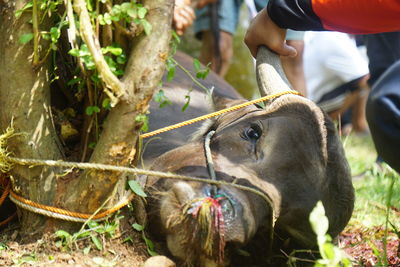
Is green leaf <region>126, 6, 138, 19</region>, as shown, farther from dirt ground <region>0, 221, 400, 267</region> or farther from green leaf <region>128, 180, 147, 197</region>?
dirt ground <region>0, 221, 400, 267</region>

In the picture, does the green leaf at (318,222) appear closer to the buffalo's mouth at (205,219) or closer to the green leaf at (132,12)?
the buffalo's mouth at (205,219)

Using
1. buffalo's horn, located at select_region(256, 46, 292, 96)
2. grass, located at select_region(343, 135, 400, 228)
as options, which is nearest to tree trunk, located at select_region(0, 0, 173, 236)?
buffalo's horn, located at select_region(256, 46, 292, 96)

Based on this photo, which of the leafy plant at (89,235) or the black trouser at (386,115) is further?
the leafy plant at (89,235)

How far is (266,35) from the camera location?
11.2 ft

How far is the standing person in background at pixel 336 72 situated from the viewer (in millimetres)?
8609

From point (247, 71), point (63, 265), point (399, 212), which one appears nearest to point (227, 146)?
point (63, 265)

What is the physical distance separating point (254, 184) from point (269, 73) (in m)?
0.89

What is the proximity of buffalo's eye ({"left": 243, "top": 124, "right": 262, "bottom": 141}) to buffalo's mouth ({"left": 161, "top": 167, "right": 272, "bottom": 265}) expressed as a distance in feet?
1.69

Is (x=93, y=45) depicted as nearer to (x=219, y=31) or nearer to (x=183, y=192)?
(x=183, y=192)

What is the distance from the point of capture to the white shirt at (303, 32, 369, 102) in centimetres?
863

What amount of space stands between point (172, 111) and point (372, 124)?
190 centimetres

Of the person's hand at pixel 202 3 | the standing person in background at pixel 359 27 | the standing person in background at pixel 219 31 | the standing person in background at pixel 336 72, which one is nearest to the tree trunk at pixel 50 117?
the standing person in background at pixel 359 27

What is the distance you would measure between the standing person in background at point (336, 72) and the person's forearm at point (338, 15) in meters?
5.35

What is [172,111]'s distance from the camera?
14.2ft
